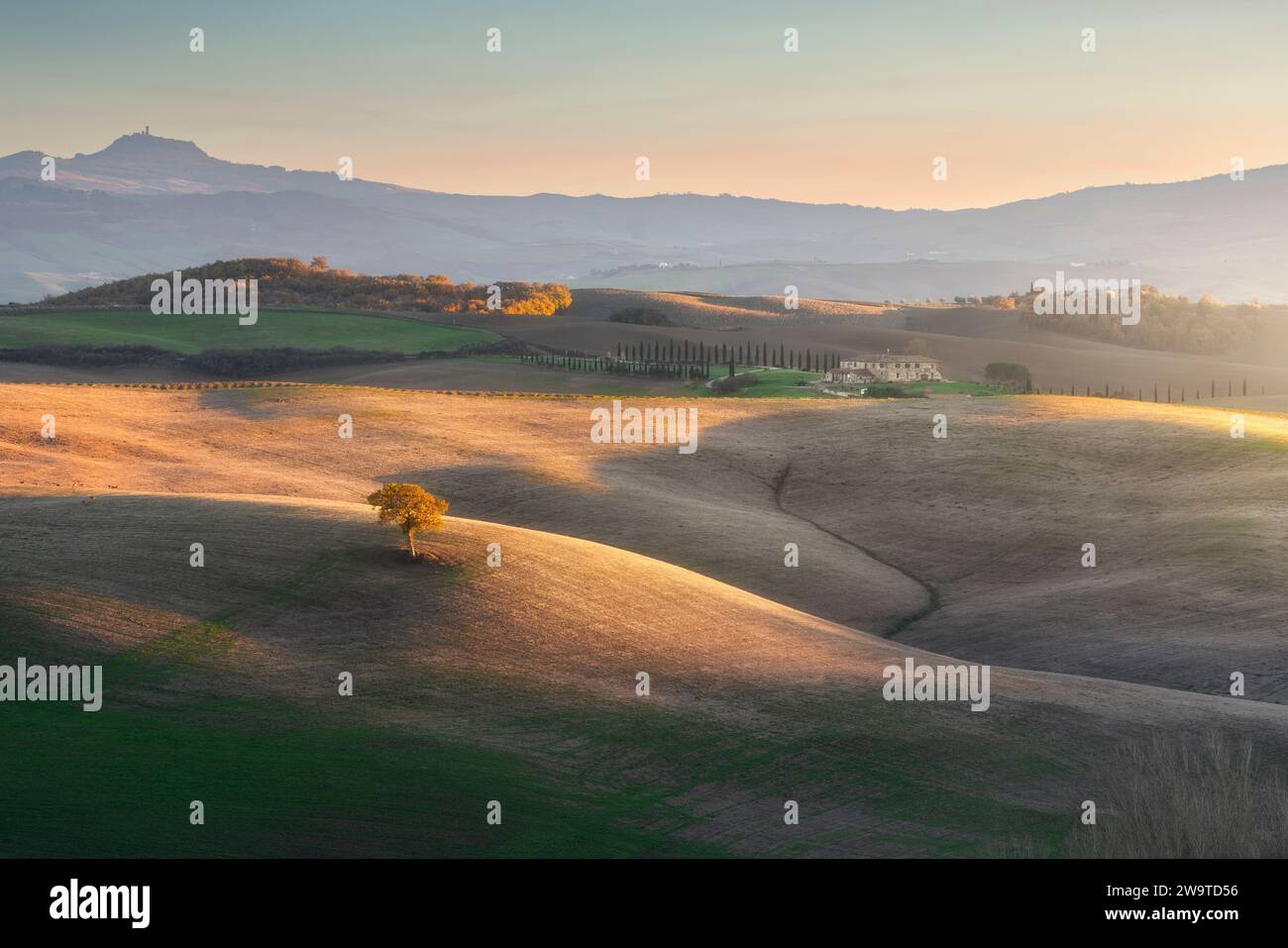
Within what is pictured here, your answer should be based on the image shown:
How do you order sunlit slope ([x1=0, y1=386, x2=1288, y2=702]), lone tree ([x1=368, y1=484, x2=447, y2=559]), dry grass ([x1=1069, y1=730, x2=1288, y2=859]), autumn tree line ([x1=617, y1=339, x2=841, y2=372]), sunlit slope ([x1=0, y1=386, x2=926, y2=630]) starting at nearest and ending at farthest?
dry grass ([x1=1069, y1=730, x2=1288, y2=859])
lone tree ([x1=368, y1=484, x2=447, y2=559])
sunlit slope ([x1=0, y1=386, x2=1288, y2=702])
sunlit slope ([x1=0, y1=386, x2=926, y2=630])
autumn tree line ([x1=617, y1=339, x2=841, y2=372])

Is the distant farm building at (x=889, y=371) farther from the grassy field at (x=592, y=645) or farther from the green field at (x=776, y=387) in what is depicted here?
the grassy field at (x=592, y=645)

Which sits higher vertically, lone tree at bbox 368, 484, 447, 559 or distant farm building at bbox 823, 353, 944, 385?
distant farm building at bbox 823, 353, 944, 385

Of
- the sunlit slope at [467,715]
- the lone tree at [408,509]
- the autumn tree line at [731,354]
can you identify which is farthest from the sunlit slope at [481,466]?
the autumn tree line at [731,354]

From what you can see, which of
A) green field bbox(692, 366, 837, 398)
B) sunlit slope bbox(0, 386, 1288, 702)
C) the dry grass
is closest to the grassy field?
sunlit slope bbox(0, 386, 1288, 702)

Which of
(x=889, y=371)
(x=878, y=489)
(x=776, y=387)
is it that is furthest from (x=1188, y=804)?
(x=889, y=371)

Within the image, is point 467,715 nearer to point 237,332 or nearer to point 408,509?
point 408,509

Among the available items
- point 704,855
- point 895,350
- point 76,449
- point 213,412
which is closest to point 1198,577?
point 704,855

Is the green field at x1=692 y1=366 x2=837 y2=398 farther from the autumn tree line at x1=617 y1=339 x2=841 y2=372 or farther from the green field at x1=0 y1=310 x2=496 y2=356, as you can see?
the green field at x1=0 y1=310 x2=496 y2=356
